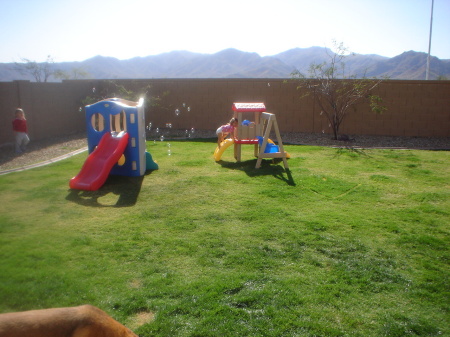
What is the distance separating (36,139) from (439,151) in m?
11.5

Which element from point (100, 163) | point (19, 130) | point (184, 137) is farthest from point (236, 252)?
point (184, 137)

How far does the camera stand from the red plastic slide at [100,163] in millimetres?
6836

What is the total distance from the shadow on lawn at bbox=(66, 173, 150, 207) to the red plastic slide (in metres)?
0.14

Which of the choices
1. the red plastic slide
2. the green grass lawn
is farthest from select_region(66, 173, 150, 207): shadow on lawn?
the red plastic slide

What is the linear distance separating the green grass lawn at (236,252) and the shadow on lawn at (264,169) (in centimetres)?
13

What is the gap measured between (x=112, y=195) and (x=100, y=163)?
40.0 inches

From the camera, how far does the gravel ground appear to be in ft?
31.2

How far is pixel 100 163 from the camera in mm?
7348

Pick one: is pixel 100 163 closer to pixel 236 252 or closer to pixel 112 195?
pixel 112 195

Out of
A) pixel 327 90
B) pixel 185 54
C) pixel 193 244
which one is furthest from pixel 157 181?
pixel 185 54

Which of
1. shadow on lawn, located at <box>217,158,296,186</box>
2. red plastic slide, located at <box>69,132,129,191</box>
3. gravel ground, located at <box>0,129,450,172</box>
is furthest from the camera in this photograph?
gravel ground, located at <box>0,129,450,172</box>

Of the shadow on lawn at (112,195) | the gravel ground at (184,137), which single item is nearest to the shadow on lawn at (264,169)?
the shadow on lawn at (112,195)

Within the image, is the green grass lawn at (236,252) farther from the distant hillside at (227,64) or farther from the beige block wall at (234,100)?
the distant hillside at (227,64)

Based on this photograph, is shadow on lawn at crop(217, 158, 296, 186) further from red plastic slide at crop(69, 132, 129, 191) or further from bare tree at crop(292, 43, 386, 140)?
bare tree at crop(292, 43, 386, 140)
